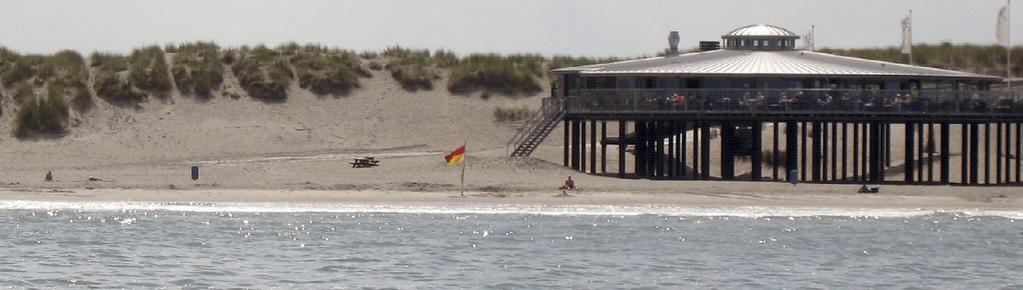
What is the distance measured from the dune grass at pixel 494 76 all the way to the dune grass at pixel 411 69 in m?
0.72

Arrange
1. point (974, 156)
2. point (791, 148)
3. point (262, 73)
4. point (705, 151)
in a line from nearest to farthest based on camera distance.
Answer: point (974, 156) < point (705, 151) < point (791, 148) < point (262, 73)

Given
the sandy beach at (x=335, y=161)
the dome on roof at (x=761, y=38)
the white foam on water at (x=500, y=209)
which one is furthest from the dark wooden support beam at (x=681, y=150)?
the white foam on water at (x=500, y=209)

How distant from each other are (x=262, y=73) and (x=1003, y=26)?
2261 cm

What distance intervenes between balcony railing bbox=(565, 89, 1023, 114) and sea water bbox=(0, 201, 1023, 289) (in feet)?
23.5

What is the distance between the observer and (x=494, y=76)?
68312mm

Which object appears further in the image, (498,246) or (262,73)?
(262,73)

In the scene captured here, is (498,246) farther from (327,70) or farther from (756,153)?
(327,70)

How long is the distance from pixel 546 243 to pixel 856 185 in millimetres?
13322

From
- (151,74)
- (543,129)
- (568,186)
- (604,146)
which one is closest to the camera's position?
(568,186)

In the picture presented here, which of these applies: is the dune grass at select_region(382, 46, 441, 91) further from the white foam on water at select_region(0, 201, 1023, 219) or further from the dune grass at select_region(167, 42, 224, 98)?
the white foam on water at select_region(0, 201, 1023, 219)

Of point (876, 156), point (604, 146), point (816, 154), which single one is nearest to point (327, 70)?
point (604, 146)

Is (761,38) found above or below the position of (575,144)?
above

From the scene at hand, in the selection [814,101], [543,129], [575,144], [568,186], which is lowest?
[568,186]

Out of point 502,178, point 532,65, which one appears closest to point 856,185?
point 502,178
